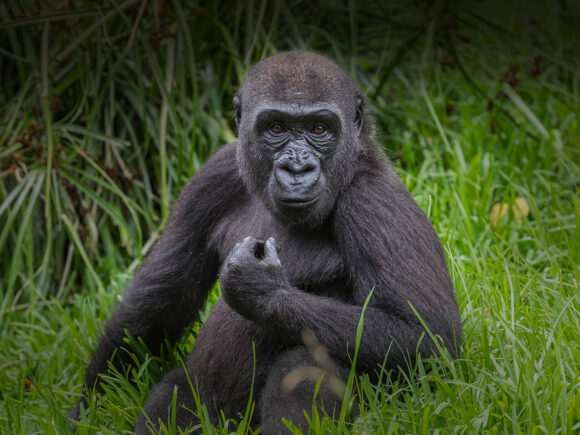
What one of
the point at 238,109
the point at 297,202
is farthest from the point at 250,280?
the point at 238,109

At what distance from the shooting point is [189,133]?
6105 mm

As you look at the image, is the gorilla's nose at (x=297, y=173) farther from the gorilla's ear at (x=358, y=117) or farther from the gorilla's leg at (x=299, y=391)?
the gorilla's leg at (x=299, y=391)

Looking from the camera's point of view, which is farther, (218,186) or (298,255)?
(218,186)

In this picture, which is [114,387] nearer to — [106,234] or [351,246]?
[351,246]

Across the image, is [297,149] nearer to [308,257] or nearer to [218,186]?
[308,257]

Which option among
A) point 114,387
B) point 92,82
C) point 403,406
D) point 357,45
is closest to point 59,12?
point 92,82

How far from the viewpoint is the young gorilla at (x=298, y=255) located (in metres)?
3.30

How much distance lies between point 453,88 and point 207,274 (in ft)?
10.8

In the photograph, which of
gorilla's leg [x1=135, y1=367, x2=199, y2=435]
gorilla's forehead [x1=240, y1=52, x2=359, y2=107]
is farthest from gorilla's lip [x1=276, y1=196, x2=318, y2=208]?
gorilla's leg [x1=135, y1=367, x2=199, y2=435]

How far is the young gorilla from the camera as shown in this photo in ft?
10.8

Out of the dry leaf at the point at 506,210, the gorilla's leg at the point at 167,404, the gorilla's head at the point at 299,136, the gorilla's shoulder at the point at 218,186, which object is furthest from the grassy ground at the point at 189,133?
the gorilla's head at the point at 299,136

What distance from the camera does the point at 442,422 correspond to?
10.2ft

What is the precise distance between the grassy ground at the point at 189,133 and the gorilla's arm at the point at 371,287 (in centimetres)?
78

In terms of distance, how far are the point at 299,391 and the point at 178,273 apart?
1.13m
